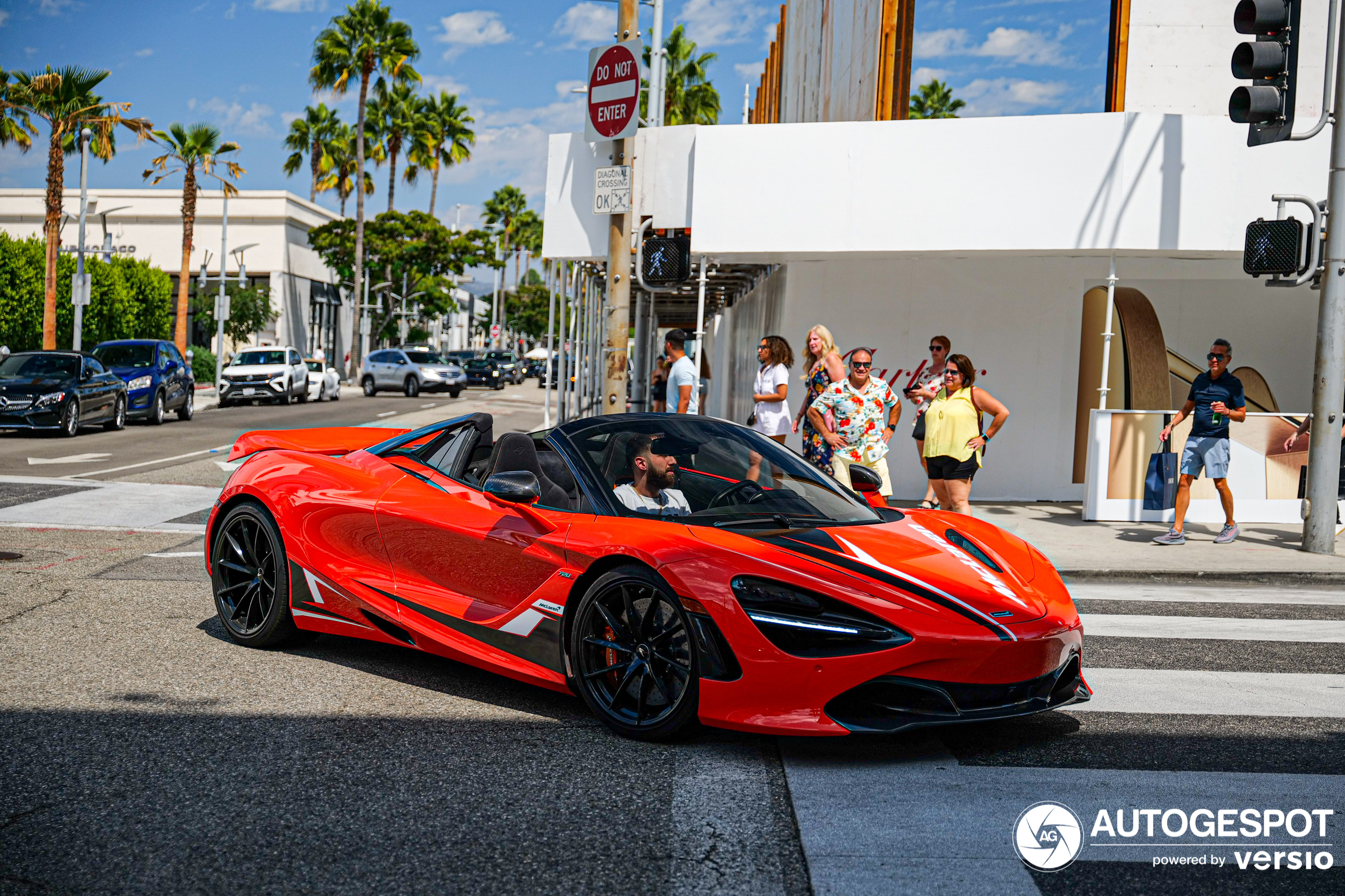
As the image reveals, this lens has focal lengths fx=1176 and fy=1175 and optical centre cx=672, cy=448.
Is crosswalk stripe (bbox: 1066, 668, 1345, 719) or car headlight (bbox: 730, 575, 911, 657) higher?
car headlight (bbox: 730, 575, 911, 657)

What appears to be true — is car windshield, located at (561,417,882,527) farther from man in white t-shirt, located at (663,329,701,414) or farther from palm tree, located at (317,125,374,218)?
palm tree, located at (317,125,374,218)

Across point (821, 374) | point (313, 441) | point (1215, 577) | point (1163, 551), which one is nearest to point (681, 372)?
point (821, 374)

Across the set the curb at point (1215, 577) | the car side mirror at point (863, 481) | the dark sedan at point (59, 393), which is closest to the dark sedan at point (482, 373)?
the dark sedan at point (59, 393)

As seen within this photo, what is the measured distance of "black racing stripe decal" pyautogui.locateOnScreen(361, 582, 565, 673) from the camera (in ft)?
15.0

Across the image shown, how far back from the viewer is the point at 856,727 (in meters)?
3.92

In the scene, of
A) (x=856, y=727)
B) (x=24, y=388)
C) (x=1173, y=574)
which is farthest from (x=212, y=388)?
(x=856, y=727)

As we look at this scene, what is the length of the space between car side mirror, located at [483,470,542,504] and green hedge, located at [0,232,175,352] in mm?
37931

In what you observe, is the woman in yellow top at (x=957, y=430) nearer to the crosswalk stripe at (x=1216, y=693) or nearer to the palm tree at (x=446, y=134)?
the crosswalk stripe at (x=1216, y=693)

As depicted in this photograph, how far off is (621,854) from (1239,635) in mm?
4804

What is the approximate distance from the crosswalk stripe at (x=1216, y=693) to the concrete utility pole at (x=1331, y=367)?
196 inches

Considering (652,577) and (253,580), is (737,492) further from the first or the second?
(253,580)

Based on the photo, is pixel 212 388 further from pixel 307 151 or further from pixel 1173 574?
pixel 1173 574

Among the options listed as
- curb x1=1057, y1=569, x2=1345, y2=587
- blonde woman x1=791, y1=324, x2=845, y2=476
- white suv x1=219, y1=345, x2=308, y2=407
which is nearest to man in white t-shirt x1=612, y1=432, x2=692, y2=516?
blonde woman x1=791, y1=324, x2=845, y2=476

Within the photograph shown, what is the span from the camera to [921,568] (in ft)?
13.9
